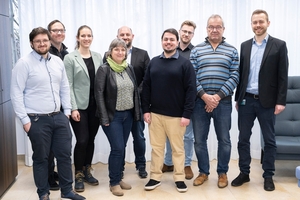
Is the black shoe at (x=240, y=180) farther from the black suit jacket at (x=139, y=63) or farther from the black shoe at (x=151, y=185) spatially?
the black suit jacket at (x=139, y=63)

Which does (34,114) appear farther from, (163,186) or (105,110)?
(163,186)

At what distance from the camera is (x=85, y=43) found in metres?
3.17

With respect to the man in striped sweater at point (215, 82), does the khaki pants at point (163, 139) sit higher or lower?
lower

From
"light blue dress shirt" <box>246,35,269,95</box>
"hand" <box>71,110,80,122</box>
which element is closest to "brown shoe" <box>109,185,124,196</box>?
"hand" <box>71,110,80,122</box>

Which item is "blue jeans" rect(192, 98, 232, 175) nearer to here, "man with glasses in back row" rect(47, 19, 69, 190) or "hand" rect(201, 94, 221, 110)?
"hand" rect(201, 94, 221, 110)

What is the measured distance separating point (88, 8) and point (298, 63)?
103 inches

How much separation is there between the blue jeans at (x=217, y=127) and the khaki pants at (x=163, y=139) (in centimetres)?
23

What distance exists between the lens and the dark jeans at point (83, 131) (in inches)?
125

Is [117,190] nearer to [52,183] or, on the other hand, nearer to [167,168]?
[52,183]

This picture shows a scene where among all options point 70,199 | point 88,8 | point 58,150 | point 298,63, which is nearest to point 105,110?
point 58,150

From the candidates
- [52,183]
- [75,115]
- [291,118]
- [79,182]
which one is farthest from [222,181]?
[52,183]

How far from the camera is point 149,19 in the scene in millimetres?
4188

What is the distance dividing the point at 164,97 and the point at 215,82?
0.50m

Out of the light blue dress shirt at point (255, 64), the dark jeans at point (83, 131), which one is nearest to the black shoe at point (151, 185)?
the dark jeans at point (83, 131)
